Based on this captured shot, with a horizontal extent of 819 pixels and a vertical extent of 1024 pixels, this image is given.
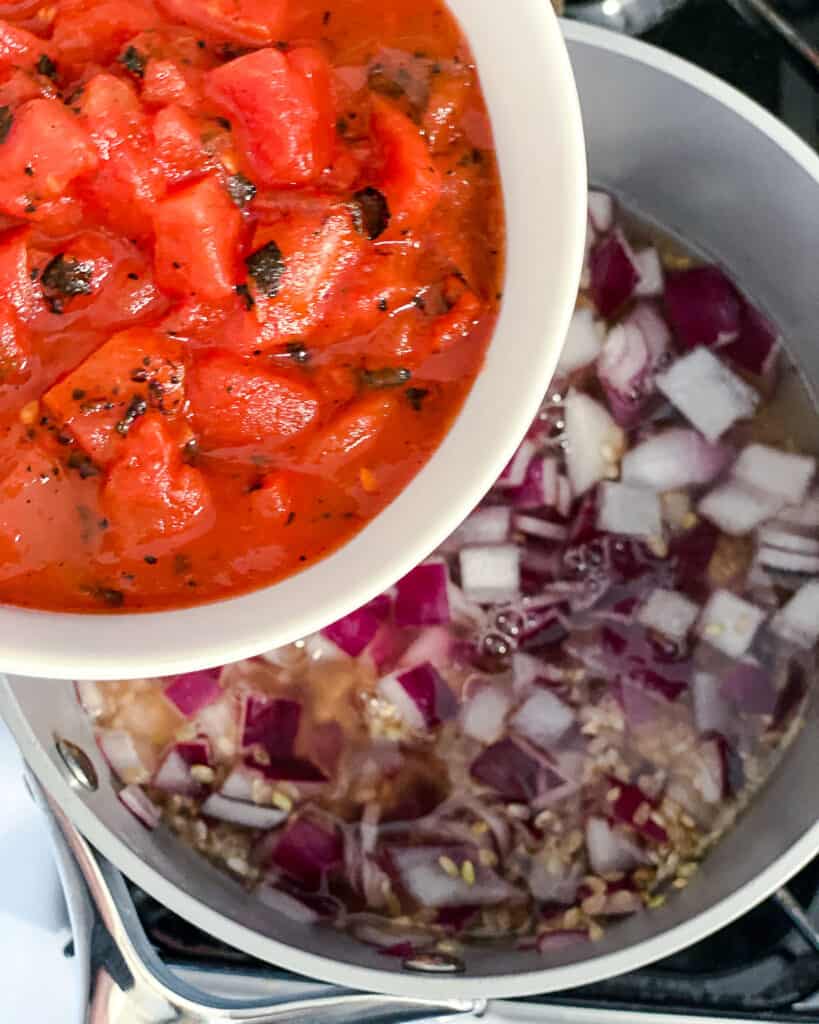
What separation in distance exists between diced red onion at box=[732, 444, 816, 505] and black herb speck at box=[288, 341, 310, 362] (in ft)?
2.62

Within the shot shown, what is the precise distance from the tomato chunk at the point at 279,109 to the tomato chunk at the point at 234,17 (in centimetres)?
4

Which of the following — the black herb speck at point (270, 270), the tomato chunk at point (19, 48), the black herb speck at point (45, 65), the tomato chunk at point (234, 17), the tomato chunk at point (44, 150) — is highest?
the tomato chunk at point (234, 17)

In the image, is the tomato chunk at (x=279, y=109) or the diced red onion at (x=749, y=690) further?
the diced red onion at (x=749, y=690)

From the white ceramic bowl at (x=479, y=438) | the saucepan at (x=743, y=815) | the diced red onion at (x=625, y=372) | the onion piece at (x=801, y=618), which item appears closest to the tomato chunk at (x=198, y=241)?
the white ceramic bowl at (x=479, y=438)

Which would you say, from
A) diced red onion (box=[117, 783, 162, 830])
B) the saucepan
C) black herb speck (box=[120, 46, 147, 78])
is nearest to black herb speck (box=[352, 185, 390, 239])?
black herb speck (box=[120, 46, 147, 78])

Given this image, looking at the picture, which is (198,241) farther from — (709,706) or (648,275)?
(709,706)

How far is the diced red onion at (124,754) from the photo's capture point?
1.35 metres

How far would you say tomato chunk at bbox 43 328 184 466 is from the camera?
80cm

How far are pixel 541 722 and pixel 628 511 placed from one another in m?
0.31

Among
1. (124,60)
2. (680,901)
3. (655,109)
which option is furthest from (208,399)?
(680,901)

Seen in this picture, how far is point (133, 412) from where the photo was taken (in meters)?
0.81

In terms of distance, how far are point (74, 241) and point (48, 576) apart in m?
0.28

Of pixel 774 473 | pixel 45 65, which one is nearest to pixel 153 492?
pixel 45 65

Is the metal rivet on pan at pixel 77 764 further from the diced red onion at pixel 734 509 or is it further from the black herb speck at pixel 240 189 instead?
the diced red onion at pixel 734 509
